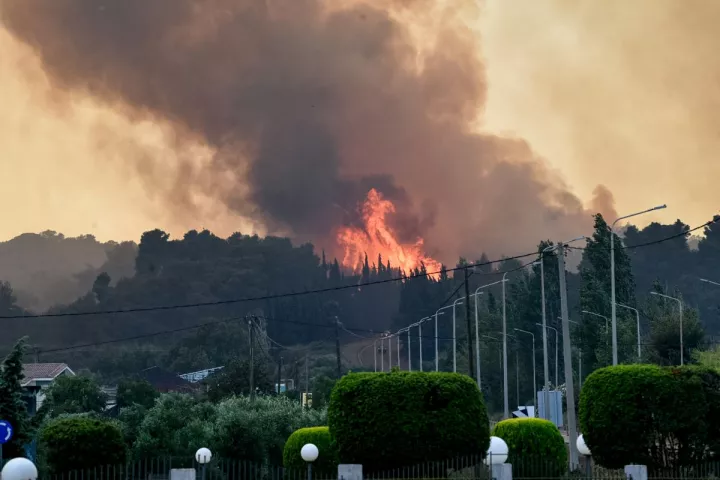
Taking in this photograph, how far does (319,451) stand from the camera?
45.5 metres

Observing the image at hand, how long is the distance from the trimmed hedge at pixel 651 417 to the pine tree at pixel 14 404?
63.0 feet

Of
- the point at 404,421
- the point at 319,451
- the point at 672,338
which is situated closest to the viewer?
the point at 404,421

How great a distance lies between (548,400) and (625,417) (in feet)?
64.0

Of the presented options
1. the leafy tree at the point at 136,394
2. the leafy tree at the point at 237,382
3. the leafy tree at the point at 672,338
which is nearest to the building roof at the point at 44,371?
the leafy tree at the point at 136,394

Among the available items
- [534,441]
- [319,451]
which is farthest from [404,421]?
[319,451]

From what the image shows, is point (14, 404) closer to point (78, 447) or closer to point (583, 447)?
point (78, 447)

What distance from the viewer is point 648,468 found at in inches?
1297

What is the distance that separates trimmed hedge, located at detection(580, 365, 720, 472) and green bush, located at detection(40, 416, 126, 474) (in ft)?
49.7

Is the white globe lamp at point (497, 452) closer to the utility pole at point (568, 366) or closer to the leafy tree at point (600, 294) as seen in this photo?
the utility pole at point (568, 366)

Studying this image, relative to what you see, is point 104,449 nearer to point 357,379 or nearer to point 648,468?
point 357,379

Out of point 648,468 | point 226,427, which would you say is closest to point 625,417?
point 648,468

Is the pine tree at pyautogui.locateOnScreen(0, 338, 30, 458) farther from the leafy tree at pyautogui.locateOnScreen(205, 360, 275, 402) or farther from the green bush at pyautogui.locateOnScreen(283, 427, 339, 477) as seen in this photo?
the leafy tree at pyautogui.locateOnScreen(205, 360, 275, 402)

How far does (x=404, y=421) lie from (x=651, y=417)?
23.7 ft

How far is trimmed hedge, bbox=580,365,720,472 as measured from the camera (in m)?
32.9
